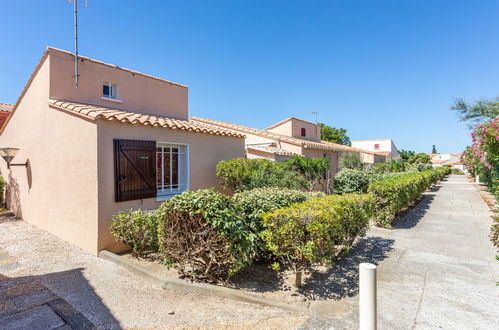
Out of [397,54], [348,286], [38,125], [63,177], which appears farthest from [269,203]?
[397,54]

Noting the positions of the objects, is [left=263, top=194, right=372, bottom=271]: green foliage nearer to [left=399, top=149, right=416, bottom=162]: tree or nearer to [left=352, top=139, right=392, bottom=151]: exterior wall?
[left=352, top=139, right=392, bottom=151]: exterior wall

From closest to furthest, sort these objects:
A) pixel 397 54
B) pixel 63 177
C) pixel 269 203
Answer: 1. pixel 269 203
2. pixel 63 177
3. pixel 397 54

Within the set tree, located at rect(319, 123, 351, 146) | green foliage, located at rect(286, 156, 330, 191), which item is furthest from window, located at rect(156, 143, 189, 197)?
tree, located at rect(319, 123, 351, 146)

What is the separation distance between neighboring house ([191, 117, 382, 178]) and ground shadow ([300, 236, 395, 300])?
8.31 m

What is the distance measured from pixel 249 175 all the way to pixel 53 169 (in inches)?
248

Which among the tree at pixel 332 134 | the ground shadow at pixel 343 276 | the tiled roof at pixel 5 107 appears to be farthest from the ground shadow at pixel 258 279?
the tree at pixel 332 134

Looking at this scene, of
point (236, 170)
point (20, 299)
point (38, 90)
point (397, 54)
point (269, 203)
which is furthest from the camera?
point (397, 54)

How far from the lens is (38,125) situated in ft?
27.9

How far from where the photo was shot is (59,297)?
4.35 meters

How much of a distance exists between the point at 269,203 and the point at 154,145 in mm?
4237

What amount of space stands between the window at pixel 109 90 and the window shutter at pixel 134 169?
4.02 meters

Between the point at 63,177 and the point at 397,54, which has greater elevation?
the point at 397,54

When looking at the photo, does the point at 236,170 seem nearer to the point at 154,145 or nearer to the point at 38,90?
the point at 154,145

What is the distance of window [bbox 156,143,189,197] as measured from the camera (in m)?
8.48
